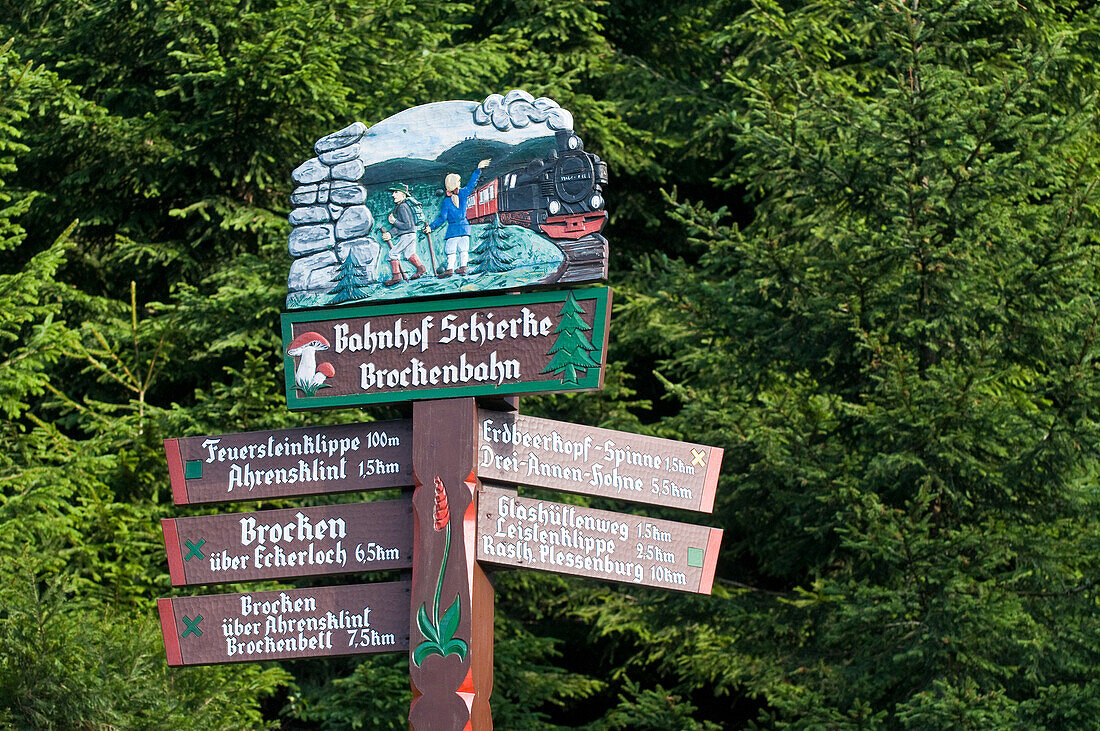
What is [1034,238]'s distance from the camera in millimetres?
8500

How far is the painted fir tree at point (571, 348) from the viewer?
5176 mm

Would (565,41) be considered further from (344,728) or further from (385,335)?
(385,335)

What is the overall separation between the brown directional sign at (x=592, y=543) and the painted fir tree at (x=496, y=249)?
0.87 metres

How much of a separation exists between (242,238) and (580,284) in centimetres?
738

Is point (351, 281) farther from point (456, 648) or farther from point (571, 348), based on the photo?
point (456, 648)

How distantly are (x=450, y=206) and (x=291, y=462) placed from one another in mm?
1231

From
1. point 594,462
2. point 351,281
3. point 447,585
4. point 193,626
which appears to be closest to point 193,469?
point 193,626

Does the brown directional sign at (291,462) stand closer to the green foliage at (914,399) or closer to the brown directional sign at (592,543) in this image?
the brown directional sign at (592,543)

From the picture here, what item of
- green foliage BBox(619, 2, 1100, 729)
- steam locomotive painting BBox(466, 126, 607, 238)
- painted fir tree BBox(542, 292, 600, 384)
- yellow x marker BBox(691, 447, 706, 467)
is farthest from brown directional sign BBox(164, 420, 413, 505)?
green foliage BBox(619, 2, 1100, 729)

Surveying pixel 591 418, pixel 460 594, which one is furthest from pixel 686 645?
pixel 460 594

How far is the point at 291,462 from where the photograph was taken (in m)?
5.53

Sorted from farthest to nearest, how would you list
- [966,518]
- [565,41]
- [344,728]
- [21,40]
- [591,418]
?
1. [565,41]
2. [21,40]
3. [591,418]
4. [344,728]
5. [966,518]

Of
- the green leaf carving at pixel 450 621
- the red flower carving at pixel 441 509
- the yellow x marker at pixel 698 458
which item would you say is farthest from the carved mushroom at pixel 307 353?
the yellow x marker at pixel 698 458

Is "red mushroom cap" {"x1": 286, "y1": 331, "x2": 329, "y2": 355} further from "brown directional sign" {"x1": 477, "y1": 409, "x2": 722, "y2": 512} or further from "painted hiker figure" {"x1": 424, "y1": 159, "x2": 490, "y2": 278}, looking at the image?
"brown directional sign" {"x1": 477, "y1": 409, "x2": 722, "y2": 512}
